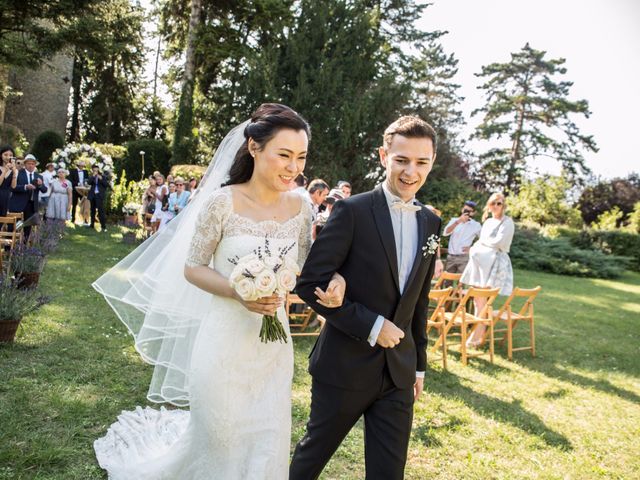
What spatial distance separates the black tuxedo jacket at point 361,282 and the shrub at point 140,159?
25127mm

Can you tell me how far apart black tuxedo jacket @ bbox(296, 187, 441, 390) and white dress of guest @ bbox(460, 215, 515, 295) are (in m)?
6.09

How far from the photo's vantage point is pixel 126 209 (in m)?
17.7

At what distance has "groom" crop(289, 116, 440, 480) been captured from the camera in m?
2.51

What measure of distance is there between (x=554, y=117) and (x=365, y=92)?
2316cm

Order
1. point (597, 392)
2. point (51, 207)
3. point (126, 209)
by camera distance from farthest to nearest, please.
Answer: point (126, 209)
point (51, 207)
point (597, 392)

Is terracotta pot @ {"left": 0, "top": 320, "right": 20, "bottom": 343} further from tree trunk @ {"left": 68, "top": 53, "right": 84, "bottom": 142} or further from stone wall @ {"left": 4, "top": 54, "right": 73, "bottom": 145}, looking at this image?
tree trunk @ {"left": 68, "top": 53, "right": 84, "bottom": 142}

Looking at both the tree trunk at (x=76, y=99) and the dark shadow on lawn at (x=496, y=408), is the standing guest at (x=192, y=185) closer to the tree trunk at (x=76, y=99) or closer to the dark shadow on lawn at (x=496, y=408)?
the dark shadow on lawn at (x=496, y=408)

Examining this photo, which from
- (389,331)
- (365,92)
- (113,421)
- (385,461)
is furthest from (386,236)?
(365,92)

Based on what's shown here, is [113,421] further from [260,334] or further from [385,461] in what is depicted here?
[385,461]

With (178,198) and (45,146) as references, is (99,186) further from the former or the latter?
(45,146)

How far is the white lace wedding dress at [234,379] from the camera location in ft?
8.74

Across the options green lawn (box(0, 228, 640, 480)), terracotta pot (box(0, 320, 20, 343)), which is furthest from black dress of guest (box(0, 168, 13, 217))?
terracotta pot (box(0, 320, 20, 343))

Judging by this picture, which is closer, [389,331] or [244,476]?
[389,331]

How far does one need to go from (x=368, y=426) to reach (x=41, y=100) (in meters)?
35.7
